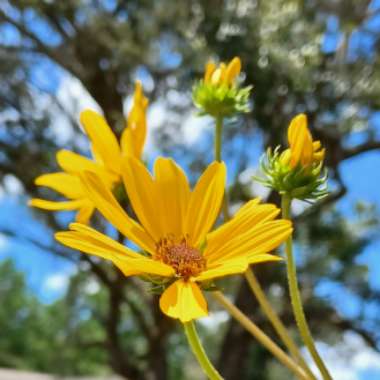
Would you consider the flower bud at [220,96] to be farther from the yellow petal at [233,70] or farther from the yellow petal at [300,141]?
the yellow petal at [300,141]

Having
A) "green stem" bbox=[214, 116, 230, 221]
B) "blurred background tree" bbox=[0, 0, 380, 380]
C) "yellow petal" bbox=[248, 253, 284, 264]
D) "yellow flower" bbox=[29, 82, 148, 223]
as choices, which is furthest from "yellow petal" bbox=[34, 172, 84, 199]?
"blurred background tree" bbox=[0, 0, 380, 380]

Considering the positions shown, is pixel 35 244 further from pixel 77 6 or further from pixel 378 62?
pixel 378 62

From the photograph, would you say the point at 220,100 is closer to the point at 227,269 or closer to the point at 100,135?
the point at 100,135

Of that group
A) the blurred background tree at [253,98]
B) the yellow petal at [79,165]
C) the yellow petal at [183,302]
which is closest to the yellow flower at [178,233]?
the yellow petal at [183,302]

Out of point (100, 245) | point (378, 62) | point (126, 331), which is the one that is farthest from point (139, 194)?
point (126, 331)

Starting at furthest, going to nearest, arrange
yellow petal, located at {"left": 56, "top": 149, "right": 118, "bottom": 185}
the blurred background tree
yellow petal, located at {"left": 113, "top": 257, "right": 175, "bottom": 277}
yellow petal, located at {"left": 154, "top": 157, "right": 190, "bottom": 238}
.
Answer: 1. the blurred background tree
2. yellow petal, located at {"left": 56, "top": 149, "right": 118, "bottom": 185}
3. yellow petal, located at {"left": 154, "top": 157, "right": 190, "bottom": 238}
4. yellow petal, located at {"left": 113, "top": 257, "right": 175, "bottom": 277}

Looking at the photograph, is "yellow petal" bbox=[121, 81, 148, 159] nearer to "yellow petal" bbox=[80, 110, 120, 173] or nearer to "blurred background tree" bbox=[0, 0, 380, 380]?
"yellow petal" bbox=[80, 110, 120, 173]
